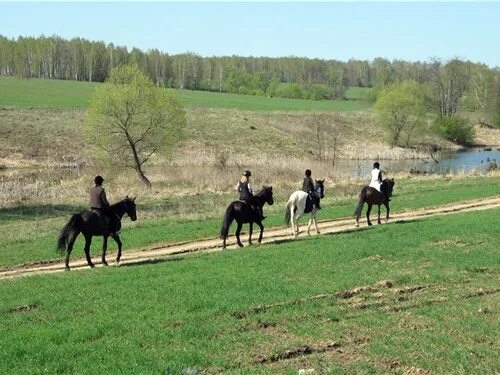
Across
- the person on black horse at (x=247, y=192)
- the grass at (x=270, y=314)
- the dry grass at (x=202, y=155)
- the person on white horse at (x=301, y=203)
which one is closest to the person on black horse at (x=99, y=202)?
the grass at (x=270, y=314)

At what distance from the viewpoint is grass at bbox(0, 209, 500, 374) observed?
11.2 metres

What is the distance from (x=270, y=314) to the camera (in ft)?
46.9

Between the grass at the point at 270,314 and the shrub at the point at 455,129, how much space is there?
9024cm

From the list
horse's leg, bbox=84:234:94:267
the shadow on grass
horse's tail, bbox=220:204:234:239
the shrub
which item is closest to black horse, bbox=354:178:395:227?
horse's tail, bbox=220:204:234:239

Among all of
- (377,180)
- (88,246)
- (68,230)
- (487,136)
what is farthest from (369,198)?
(487,136)

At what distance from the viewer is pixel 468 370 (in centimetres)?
1021

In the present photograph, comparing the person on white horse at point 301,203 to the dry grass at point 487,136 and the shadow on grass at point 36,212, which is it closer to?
the shadow on grass at point 36,212

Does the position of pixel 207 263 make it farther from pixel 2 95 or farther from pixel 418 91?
pixel 2 95

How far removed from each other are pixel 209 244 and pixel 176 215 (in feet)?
30.9

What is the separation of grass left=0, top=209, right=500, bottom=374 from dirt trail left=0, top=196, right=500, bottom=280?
2.39m

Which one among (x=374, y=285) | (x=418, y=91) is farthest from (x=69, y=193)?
(x=418, y=91)

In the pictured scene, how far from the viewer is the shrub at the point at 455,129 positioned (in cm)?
10910

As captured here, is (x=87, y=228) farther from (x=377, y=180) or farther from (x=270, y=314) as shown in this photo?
(x=377, y=180)

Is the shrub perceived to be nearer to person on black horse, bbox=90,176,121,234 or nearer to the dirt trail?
the dirt trail
